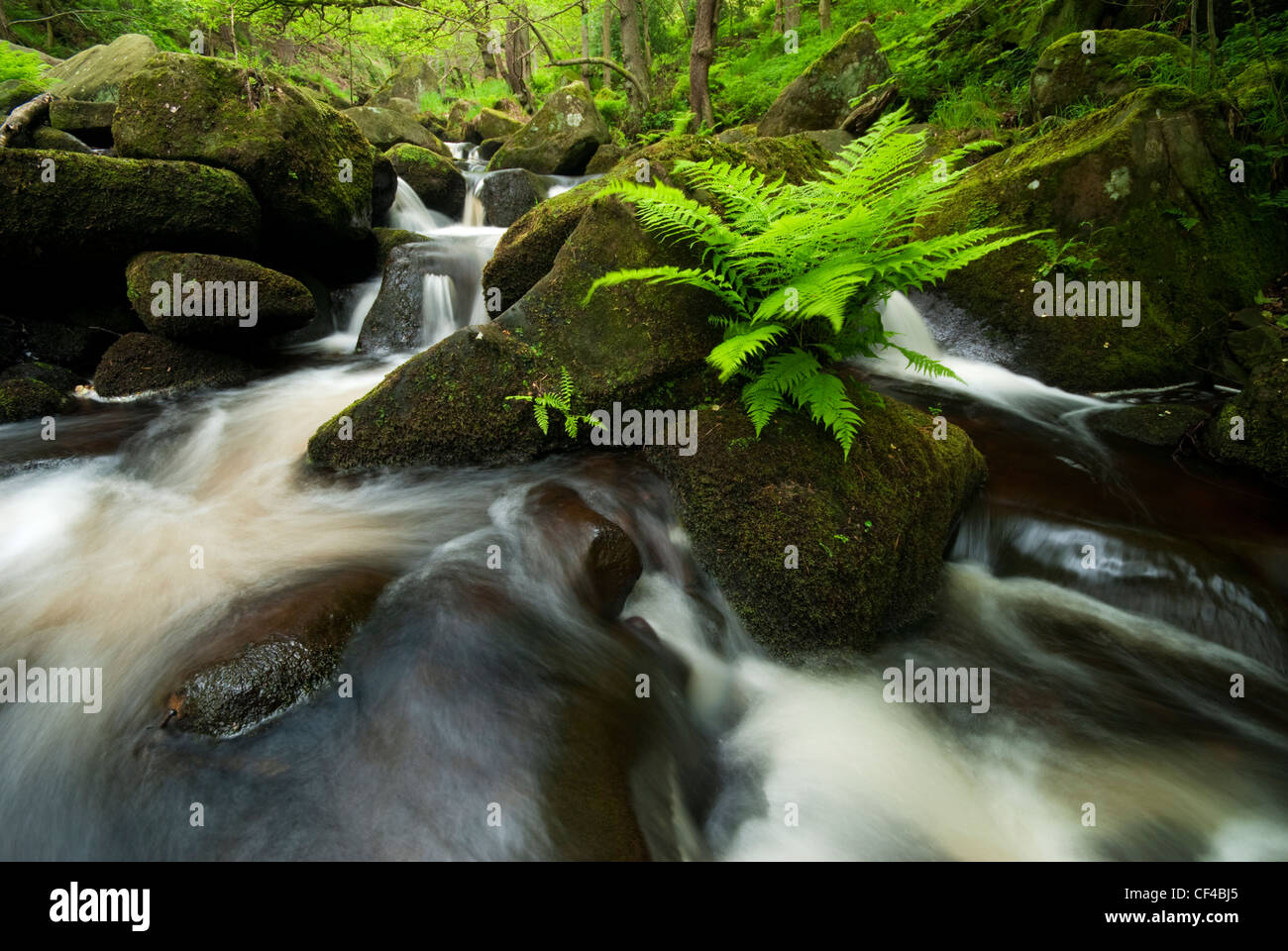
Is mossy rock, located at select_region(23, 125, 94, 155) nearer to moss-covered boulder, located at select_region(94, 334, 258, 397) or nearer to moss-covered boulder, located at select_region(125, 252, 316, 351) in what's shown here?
moss-covered boulder, located at select_region(125, 252, 316, 351)

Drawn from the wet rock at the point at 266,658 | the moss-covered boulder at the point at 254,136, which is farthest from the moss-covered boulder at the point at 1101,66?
the wet rock at the point at 266,658

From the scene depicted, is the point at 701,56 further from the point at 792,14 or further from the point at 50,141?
the point at 792,14

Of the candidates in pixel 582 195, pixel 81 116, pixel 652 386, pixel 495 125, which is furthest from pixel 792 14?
pixel 652 386

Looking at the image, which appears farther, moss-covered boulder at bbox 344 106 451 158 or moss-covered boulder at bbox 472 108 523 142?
moss-covered boulder at bbox 472 108 523 142

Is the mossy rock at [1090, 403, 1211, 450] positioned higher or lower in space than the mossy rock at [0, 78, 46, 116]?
lower

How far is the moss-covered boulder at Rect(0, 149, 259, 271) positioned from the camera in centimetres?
511

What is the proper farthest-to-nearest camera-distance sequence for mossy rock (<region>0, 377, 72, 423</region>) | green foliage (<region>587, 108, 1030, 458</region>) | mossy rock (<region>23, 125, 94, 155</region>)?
mossy rock (<region>23, 125, 94, 155</region>) → mossy rock (<region>0, 377, 72, 423</region>) → green foliage (<region>587, 108, 1030, 458</region>)

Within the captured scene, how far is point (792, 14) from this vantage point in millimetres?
18875

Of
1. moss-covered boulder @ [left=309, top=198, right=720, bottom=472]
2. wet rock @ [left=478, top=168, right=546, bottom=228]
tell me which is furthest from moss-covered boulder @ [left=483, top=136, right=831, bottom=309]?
wet rock @ [left=478, top=168, right=546, bottom=228]

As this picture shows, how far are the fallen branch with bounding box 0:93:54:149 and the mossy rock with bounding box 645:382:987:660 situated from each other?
7493 millimetres

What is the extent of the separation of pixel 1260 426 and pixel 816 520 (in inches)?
142

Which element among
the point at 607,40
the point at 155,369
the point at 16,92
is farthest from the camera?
the point at 607,40

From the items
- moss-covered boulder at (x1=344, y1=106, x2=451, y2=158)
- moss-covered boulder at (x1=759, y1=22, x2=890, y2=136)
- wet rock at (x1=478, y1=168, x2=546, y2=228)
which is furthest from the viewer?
moss-covered boulder at (x1=344, y1=106, x2=451, y2=158)
